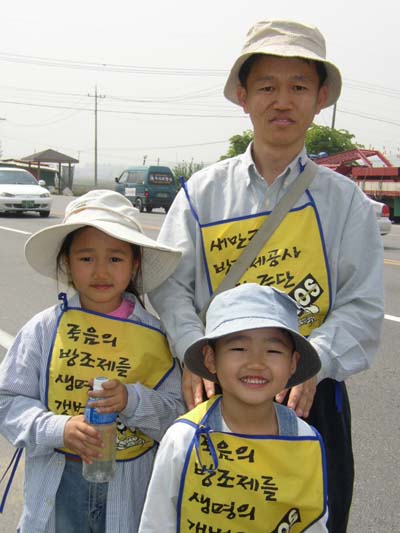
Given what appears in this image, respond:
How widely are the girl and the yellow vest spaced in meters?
0.34

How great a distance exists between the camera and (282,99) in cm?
200

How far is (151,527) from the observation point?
69.4 inches

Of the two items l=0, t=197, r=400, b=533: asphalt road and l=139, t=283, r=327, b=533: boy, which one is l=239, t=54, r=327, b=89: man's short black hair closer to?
l=139, t=283, r=327, b=533: boy

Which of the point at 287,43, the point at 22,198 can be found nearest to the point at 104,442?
the point at 287,43

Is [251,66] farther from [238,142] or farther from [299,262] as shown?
[238,142]

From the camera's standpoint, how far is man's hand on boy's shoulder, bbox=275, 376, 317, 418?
1.91 m

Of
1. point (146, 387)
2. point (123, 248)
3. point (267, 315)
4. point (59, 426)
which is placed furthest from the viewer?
point (123, 248)

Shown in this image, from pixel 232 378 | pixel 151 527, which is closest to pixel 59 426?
pixel 151 527

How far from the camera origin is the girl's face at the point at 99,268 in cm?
219

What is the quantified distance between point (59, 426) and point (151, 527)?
43cm

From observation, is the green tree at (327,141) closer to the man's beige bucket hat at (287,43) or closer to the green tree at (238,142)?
the green tree at (238,142)

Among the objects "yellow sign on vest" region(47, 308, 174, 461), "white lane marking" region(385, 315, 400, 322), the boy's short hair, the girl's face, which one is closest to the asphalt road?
"white lane marking" region(385, 315, 400, 322)

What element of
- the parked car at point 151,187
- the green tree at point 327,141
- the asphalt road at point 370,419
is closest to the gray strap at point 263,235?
the asphalt road at point 370,419

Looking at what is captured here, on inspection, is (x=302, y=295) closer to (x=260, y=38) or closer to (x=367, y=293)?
(x=367, y=293)
